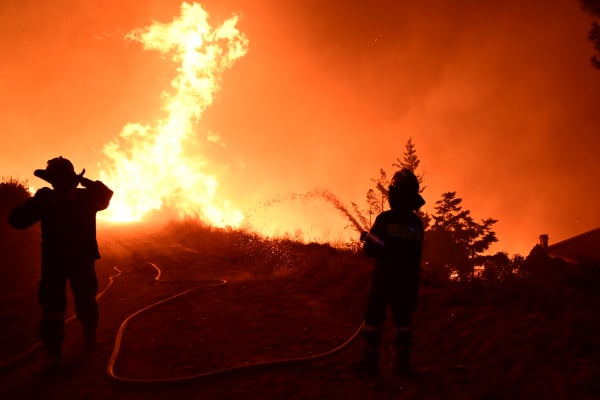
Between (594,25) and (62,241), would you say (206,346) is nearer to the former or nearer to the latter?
(62,241)

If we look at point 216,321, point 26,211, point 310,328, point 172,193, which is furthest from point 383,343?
point 172,193

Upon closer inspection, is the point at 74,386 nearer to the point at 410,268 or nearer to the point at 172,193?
the point at 410,268

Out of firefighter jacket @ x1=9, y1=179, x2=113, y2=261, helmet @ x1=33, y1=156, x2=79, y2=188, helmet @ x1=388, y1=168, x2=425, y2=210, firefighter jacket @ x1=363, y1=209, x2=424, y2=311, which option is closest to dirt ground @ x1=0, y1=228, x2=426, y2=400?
firefighter jacket @ x1=363, y1=209, x2=424, y2=311

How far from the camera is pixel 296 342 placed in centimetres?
534

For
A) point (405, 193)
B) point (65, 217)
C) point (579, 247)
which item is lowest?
point (65, 217)

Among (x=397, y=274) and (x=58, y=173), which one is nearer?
(x=397, y=274)

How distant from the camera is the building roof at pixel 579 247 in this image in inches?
1339

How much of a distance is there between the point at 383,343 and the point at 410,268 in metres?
1.74

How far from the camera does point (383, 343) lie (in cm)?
529

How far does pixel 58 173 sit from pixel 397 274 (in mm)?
4349

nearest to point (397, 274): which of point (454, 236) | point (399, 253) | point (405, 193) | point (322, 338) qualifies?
point (399, 253)

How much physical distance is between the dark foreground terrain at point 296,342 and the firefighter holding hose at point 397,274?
0.35 meters

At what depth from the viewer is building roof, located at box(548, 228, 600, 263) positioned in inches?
1339

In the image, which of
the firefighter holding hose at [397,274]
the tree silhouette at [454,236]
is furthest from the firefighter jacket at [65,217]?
the tree silhouette at [454,236]
